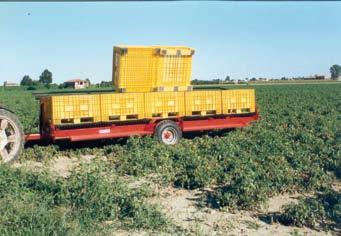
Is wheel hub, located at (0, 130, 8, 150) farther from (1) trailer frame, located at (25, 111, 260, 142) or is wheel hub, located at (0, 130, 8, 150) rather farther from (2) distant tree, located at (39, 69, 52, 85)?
(2) distant tree, located at (39, 69, 52, 85)

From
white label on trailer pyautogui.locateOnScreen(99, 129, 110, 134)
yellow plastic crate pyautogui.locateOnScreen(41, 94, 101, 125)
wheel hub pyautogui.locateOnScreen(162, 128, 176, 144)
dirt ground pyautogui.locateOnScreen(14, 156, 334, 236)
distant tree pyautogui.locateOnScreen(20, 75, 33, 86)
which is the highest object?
distant tree pyautogui.locateOnScreen(20, 75, 33, 86)

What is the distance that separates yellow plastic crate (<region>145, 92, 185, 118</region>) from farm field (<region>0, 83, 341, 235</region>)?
1064mm

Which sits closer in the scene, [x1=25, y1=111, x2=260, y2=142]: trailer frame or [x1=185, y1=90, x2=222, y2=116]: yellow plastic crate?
[x1=25, y1=111, x2=260, y2=142]: trailer frame

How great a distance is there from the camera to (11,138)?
8750 millimetres

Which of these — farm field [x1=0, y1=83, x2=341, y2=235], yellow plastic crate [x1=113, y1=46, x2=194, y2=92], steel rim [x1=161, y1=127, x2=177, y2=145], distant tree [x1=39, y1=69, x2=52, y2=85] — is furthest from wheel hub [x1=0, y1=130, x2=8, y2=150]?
distant tree [x1=39, y1=69, x2=52, y2=85]

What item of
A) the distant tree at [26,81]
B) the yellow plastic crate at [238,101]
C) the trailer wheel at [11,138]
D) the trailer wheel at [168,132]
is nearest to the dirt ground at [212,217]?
the trailer wheel at [11,138]

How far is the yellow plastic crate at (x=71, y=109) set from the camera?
10242 millimetres

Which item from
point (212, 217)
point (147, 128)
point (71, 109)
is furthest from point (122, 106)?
point (212, 217)

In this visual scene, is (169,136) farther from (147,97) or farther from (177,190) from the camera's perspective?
(177,190)

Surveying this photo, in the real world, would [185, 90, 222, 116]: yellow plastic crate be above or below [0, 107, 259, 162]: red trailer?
above

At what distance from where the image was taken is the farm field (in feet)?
18.6

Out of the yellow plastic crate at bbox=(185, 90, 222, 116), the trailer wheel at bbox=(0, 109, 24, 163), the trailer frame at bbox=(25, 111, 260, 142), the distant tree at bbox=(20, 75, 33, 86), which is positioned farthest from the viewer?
the distant tree at bbox=(20, 75, 33, 86)

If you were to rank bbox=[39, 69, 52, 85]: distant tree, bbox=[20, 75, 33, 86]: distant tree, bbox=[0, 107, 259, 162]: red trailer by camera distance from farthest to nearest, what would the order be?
bbox=[39, 69, 52, 85]: distant tree < bbox=[20, 75, 33, 86]: distant tree < bbox=[0, 107, 259, 162]: red trailer

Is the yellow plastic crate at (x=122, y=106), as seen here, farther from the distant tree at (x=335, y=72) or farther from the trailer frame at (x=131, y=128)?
the distant tree at (x=335, y=72)
